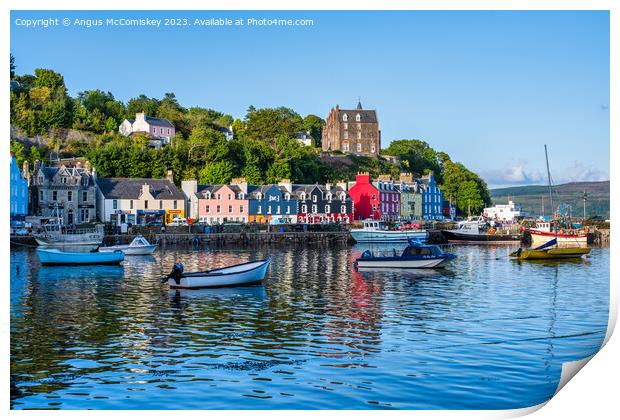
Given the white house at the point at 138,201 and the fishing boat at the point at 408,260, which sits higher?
the white house at the point at 138,201

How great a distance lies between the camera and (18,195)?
34.2m

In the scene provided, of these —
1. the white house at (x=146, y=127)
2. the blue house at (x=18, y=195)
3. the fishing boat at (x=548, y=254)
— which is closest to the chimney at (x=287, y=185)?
the white house at (x=146, y=127)

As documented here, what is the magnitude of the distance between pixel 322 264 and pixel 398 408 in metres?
23.4

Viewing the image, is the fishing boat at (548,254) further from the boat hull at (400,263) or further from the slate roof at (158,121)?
the slate roof at (158,121)

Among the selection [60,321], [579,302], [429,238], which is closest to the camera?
[60,321]

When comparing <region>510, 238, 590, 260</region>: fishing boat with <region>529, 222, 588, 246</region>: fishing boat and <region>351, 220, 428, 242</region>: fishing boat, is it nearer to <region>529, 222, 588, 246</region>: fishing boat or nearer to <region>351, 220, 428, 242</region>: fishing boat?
<region>529, 222, 588, 246</region>: fishing boat

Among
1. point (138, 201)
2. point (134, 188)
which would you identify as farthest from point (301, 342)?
point (134, 188)

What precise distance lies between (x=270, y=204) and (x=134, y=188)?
11.9 m

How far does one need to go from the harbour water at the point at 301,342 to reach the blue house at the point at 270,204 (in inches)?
1270

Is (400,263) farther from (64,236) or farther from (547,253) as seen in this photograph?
(64,236)

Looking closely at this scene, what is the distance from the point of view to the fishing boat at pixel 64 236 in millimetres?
40812

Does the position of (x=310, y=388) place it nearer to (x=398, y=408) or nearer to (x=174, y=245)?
(x=398, y=408)

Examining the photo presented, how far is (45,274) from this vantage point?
93.7 ft
